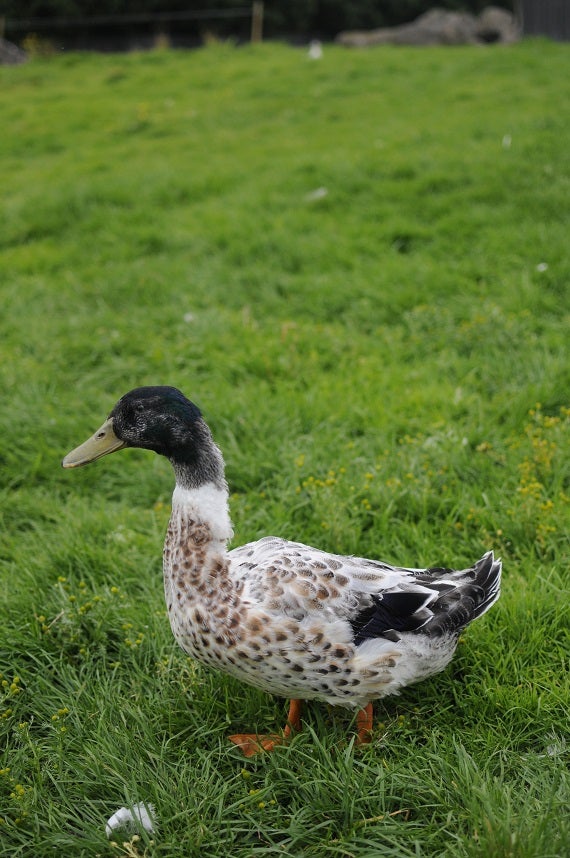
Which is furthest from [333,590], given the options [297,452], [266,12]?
[266,12]

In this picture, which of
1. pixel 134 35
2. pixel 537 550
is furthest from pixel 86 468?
pixel 134 35

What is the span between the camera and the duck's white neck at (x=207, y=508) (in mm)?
2311

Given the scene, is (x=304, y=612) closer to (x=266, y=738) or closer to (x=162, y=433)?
(x=266, y=738)

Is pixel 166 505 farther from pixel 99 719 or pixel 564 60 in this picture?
pixel 564 60

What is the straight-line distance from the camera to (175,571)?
7.49ft

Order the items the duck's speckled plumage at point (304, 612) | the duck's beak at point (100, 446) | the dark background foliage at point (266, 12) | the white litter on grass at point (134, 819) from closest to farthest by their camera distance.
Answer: the white litter on grass at point (134, 819) → the duck's speckled plumage at point (304, 612) → the duck's beak at point (100, 446) → the dark background foliage at point (266, 12)

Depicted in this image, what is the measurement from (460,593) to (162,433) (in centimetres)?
109

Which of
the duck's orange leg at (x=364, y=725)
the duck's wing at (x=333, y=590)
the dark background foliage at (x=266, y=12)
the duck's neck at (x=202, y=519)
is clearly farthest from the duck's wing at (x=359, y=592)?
the dark background foliage at (x=266, y=12)

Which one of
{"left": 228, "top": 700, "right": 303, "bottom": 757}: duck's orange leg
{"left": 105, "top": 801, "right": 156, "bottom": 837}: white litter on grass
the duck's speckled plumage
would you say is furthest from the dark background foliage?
{"left": 105, "top": 801, "right": 156, "bottom": 837}: white litter on grass

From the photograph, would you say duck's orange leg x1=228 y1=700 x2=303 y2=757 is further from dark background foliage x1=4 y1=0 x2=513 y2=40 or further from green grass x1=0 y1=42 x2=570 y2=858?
dark background foliage x1=4 y1=0 x2=513 y2=40

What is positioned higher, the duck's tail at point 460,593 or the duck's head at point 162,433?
the duck's head at point 162,433

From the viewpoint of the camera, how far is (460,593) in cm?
232

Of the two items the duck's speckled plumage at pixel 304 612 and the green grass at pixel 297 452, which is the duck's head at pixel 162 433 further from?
the green grass at pixel 297 452

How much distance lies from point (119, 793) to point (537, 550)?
1820 millimetres
